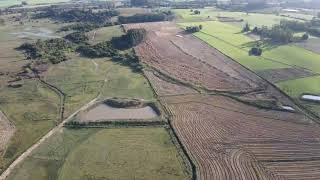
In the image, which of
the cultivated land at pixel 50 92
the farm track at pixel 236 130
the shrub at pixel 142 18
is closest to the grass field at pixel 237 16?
the shrub at pixel 142 18

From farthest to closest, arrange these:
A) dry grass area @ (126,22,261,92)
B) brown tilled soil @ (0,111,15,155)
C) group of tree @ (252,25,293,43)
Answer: group of tree @ (252,25,293,43)
dry grass area @ (126,22,261,92)
brown tilled soil @ (0,111,15,155)

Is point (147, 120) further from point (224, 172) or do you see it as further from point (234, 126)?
point (224, 172)

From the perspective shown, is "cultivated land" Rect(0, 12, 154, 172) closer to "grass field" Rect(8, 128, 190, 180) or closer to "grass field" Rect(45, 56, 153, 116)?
"grass field" Rect(45, 56, 153, 116)

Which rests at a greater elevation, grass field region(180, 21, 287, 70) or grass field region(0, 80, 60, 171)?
grass field region(180, 21, 287, 70)

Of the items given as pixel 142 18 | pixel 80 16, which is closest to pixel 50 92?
pixel 142 18

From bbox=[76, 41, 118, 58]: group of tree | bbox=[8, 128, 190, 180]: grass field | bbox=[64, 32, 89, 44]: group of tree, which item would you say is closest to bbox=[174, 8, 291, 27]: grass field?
bbox=[64, 32, 89, 44]: group of tree
